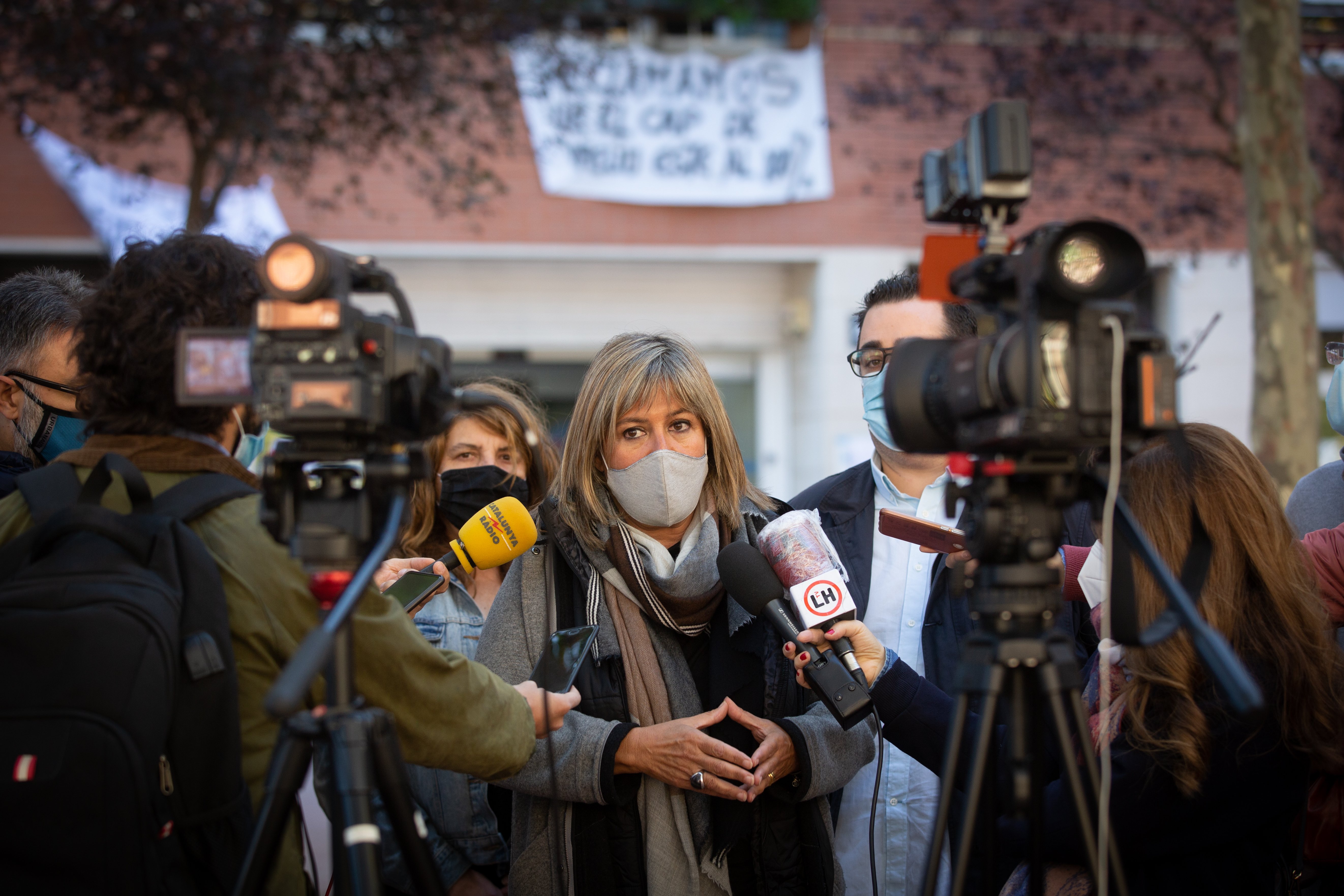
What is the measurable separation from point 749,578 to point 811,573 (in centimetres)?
14

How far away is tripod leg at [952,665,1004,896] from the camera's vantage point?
4.91ft

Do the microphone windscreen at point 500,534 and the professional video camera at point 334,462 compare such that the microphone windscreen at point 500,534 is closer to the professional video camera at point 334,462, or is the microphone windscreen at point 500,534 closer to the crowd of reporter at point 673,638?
the crowd of reporter at point 673,638

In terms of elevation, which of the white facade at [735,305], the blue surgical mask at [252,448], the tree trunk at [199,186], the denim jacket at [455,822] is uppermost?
the tree trunk at [199,186]

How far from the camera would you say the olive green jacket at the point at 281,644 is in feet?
5.35

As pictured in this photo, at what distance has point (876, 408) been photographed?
2754 mm

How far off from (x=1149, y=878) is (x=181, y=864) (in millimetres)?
1820

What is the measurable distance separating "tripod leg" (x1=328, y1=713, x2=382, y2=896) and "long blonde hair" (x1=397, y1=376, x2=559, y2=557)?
5.42ft

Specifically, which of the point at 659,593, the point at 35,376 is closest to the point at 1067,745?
the point at 659,593

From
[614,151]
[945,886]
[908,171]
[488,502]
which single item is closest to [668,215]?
[614,151]

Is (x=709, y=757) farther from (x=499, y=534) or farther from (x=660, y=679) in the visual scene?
(x=499, y=534)

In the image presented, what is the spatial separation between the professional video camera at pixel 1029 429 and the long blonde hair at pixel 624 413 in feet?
3.15

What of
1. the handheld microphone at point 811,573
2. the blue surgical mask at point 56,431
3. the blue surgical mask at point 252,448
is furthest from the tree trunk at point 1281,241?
the blue surgical mask at point 56,431

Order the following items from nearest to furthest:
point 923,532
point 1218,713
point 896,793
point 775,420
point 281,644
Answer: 1. point 281,644
2. point 1218,713
3. point 923,532
4. point 896,793
5. point 775,420

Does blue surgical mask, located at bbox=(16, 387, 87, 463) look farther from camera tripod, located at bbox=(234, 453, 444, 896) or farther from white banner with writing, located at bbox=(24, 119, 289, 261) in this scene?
white banner with writing, located at bbox=(24, 119, 289, 261)
